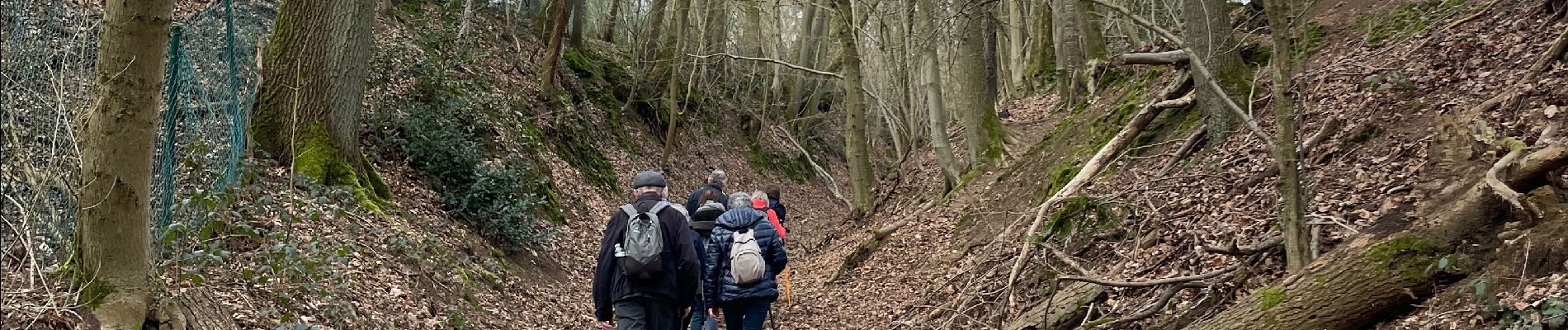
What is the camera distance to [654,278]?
623 centimetres

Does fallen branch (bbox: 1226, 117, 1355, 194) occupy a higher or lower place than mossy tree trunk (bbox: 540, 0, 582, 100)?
lower

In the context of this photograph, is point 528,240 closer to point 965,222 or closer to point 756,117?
point 965,222

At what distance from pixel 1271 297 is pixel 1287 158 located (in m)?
0.75

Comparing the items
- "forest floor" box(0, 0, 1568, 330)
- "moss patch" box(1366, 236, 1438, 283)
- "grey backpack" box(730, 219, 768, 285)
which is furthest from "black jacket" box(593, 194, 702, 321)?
"moss patch" box(1366, 236, 1438, 283)

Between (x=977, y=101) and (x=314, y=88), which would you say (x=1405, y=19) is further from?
(x=314, y=88)

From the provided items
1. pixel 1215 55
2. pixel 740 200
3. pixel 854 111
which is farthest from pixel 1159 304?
pixel 854 111

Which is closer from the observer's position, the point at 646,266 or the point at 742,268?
the point at 646,266

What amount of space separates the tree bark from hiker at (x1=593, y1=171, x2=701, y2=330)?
4506mm

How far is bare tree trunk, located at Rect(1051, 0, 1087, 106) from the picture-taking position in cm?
1532

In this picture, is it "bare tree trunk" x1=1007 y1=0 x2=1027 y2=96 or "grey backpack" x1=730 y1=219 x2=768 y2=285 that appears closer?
"grey backpack" x1=730 y1=219 x2=768 y2=285

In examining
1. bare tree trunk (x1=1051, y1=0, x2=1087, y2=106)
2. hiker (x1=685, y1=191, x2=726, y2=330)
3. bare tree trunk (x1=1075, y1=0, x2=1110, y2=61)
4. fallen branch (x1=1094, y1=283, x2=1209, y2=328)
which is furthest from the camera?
bare tree trunk (x1=1075, y1=0, x2=1110, y2=61)

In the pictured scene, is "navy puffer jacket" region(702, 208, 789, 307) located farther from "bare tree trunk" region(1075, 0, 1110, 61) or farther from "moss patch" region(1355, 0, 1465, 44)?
"bare tree trunk" region(1075, 0, 1110, 61)

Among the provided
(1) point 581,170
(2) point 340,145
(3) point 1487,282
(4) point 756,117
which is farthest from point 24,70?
(4) point 756,117

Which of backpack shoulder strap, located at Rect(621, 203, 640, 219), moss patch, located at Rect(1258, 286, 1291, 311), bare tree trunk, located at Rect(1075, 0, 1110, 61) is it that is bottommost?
moss patch, located at Rect(1258, 286, 1291, 311)
